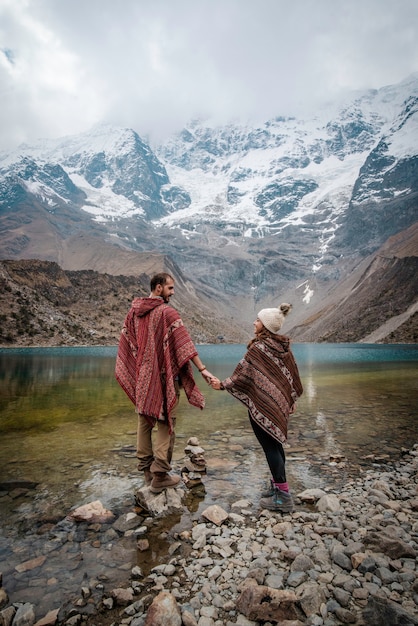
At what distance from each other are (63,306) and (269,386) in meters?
105

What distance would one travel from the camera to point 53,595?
3857 mm

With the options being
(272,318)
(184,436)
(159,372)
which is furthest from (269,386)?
(184,436)

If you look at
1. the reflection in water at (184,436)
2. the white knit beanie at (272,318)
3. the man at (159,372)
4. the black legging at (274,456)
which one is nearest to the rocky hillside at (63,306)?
the reflection in water at (184,436)

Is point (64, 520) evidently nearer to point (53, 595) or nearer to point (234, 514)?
point (53, 595)

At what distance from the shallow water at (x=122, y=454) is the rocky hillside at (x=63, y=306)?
6869cm

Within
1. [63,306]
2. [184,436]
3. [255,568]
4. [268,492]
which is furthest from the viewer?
[63,306]

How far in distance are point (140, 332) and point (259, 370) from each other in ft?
6.67

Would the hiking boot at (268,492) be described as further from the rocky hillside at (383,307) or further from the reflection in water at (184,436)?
the rocky hillside at (383,307)

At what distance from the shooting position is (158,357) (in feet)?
19.7

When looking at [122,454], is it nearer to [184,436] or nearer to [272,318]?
[184,436]

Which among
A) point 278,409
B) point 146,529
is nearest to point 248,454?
point 278,409

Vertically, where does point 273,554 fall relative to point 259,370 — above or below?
below

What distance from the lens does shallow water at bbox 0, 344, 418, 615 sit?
4648mm

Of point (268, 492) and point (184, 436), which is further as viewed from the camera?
point (184, 436)
